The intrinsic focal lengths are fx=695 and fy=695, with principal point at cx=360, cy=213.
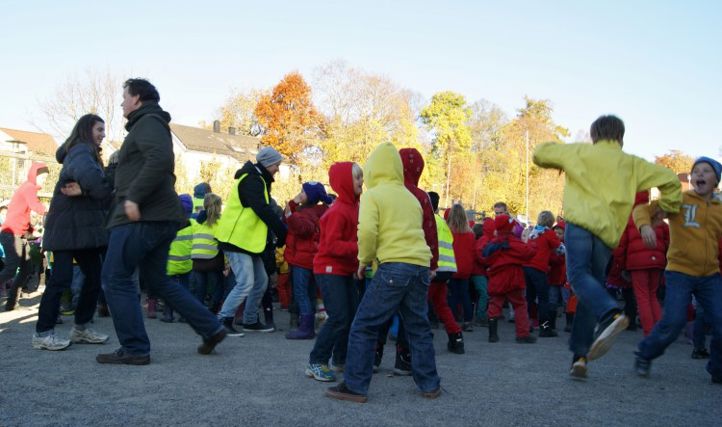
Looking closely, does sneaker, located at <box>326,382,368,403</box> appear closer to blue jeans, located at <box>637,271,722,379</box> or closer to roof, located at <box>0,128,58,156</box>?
blue jeans, located at <box>637,271,722,379</box>

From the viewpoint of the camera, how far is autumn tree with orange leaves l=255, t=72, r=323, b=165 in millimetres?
59719

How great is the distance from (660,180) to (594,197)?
0.67 metres

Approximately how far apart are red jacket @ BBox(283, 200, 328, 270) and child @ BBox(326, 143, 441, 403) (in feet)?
11.3

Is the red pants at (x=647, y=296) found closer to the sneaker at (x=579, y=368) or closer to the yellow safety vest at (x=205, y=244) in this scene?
the sneaker at (x=579, y=368)

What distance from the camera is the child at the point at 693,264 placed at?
6.03 meters

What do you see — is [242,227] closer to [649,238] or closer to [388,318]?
[388,318]

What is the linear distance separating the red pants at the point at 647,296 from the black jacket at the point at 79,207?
19.8 ft

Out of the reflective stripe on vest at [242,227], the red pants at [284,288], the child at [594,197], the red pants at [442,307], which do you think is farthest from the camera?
the red pants at [284,288]

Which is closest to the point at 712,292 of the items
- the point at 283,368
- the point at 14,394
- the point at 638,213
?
the point at 638,213

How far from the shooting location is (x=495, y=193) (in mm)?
55156

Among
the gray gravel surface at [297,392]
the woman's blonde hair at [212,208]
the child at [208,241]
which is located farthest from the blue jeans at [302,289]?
the woman's blonde hair at [212,208]

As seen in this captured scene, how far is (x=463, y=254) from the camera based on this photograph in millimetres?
10148

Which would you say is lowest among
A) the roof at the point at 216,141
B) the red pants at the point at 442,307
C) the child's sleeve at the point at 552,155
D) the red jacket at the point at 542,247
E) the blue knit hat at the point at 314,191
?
the red pants at the point at 442,307

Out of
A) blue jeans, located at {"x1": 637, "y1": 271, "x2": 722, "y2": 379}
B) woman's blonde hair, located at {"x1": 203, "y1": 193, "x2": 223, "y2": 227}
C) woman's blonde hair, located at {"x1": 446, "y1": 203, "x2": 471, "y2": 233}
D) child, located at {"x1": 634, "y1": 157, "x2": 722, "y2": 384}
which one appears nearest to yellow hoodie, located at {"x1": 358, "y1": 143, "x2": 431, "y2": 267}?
child, located at {"x1": 634, "y1": 157, "x2": 722, "y2": 384}
